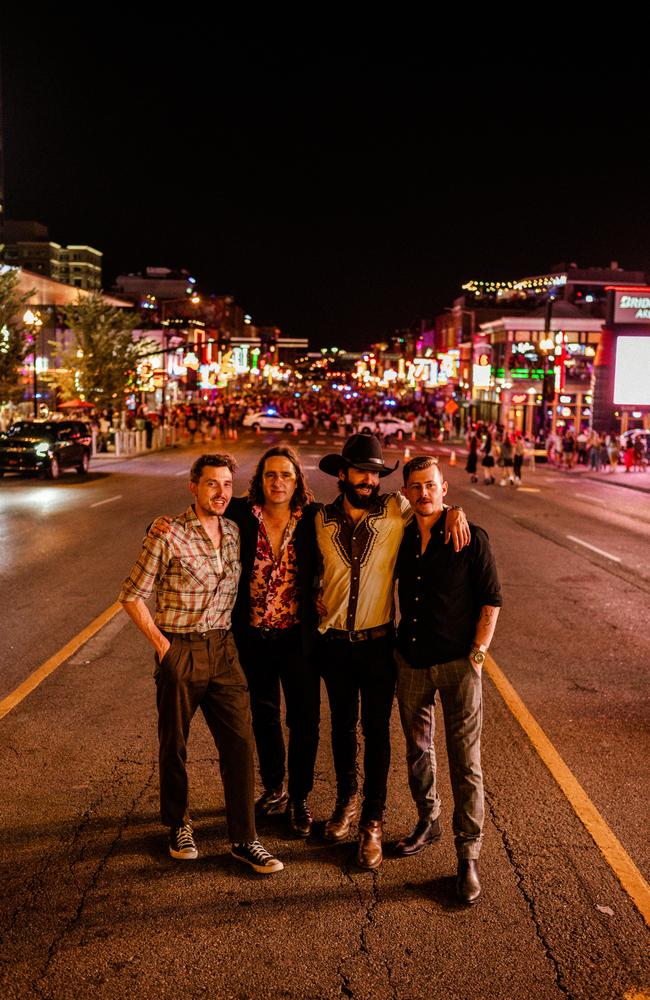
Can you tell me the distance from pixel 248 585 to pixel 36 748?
2.29 m

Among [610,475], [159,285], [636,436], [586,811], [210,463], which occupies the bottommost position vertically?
[610,475]

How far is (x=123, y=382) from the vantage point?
48656 mm

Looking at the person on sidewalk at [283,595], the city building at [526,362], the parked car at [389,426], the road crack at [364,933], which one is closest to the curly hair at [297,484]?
the person on sidewalk at [283,595]

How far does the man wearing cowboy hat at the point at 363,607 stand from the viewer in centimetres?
475

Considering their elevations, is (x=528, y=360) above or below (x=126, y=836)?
above

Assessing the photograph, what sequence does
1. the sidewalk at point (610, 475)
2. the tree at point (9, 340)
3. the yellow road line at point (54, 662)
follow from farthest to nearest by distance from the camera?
the tree at point (9, 340) → the sidewalk at point (610, 475) → the yellow road line at point (54, 662)

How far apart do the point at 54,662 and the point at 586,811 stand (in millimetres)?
4809

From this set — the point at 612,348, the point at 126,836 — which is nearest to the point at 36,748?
the point at 126,836

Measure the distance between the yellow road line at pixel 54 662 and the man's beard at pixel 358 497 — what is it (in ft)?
11.4

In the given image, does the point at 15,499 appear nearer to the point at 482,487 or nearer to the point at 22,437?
the point at 22,437

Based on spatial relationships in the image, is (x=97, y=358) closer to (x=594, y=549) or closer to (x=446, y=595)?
(x=594, y=549)

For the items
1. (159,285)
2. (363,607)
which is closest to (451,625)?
(363,607)

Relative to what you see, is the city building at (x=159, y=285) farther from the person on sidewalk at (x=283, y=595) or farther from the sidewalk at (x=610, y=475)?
the person on sidewalk at (x=283, y=595)

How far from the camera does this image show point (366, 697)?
15.8ft
